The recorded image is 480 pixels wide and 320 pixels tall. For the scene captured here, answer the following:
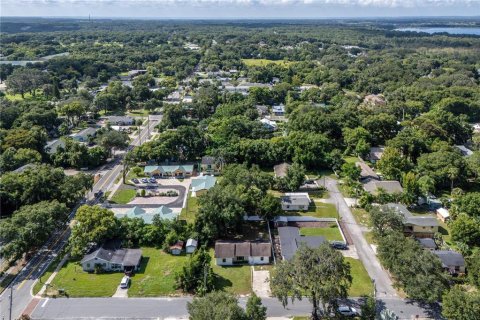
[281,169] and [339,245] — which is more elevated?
[281,169]

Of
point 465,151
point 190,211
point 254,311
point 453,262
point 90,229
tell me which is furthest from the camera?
point 465,151

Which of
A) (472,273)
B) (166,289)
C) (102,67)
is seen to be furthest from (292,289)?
(102,67)

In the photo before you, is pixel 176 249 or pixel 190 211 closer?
pixel 176 249

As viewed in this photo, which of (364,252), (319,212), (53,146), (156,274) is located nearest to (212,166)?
(319,212)

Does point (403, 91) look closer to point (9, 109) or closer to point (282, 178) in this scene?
point (282, 178)

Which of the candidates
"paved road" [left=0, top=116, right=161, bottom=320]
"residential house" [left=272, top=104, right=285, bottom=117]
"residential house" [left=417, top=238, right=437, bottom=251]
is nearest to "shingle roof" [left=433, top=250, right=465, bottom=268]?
"residential house" [left=417, top=238, right=437, bottom=251]

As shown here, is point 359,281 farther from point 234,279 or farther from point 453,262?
point 234,279

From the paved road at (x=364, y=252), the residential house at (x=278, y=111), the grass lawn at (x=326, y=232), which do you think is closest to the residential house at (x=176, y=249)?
the grass lawn at (x=326, y=232)
